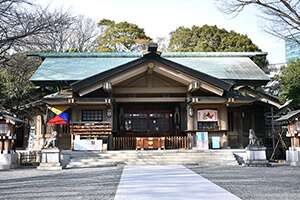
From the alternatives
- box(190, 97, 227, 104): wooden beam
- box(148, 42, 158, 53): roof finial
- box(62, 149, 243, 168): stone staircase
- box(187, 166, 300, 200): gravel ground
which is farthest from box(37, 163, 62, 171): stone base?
box(190, 97, 227, 104): wooden beam

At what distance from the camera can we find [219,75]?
21953 millimetres

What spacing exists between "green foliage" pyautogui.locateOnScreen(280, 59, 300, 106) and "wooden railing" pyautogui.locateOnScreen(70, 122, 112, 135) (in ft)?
35.8

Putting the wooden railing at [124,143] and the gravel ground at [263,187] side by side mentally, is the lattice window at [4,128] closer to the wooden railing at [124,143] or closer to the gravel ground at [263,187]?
the wooden railing at [124,143]

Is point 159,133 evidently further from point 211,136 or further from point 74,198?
point 74,198

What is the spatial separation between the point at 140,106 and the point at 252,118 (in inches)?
274

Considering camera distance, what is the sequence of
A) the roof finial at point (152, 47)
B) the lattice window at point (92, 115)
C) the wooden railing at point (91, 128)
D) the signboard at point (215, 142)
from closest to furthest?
the wooden railing at point (91, 128) < the roof finial at point (152, 47) < the signboard at point (215, 142) < the lattice window at point (92, 115)

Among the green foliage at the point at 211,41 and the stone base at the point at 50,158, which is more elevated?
the green foliage at the point at 211,41

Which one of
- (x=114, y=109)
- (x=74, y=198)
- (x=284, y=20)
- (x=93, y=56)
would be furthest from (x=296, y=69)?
(x=74, y=198)

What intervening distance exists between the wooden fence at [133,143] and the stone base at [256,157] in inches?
182

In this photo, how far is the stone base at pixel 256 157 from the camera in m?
14.5

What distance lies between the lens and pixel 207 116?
19109 millimetres

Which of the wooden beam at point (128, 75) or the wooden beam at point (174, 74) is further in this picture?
the wooden beam at point (174, 74)

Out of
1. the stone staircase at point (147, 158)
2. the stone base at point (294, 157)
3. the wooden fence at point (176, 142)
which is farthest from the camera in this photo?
the wooden fence at point (176, 142)

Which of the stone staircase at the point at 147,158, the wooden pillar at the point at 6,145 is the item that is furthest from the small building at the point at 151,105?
the wooden pillar at the point at 6,145
